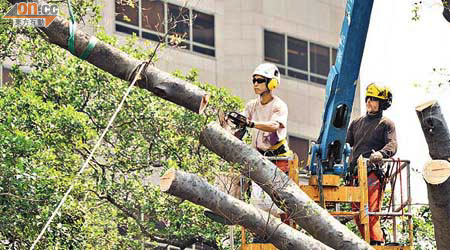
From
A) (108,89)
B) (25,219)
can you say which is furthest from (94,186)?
(25,219)

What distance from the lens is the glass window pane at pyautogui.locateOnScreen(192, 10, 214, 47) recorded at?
38062 mm

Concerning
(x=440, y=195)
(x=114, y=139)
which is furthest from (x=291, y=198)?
(x=114, y=139)

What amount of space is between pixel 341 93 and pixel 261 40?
2319cm

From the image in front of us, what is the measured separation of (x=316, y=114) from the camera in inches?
1615

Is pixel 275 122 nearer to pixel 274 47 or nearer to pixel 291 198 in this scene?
pixel 291 198

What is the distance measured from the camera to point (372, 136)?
16.7 m

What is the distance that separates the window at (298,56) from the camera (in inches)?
1580

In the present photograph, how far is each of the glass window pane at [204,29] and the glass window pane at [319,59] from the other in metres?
3.49

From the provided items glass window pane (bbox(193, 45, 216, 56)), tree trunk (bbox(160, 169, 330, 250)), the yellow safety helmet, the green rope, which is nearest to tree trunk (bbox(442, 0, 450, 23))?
the yellow safety helmet

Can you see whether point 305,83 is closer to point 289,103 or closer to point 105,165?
point 289,103

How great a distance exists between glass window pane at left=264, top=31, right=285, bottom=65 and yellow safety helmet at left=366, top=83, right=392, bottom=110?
909 inches

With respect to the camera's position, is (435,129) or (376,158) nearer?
(435,129)

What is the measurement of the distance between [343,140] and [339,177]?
1.32 feet

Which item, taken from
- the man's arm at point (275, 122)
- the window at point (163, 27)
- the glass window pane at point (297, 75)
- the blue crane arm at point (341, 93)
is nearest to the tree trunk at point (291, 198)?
the man's arm at point (275, 122)
